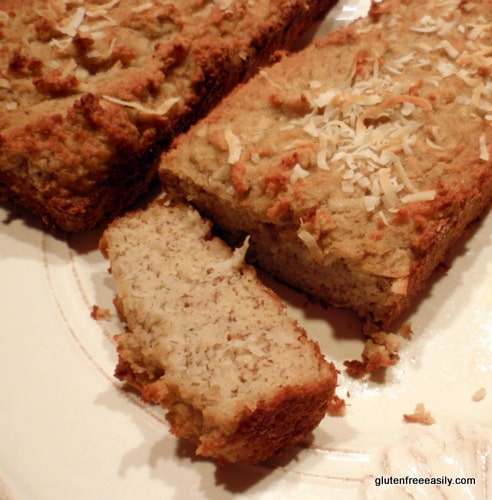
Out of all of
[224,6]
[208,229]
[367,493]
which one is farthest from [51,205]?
[367,493]

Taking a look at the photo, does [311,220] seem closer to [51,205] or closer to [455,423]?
[455,423]

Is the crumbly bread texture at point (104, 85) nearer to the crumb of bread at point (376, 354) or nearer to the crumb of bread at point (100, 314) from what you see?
the crumb of bread at point (100, 314)

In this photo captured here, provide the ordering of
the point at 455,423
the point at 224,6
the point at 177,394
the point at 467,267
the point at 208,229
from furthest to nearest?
1. the point at 224,6
2. the point at 467,267
3. the point at 208,229
4. the point at 455,423
5. the point at 177,394

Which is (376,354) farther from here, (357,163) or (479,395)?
(357,163)

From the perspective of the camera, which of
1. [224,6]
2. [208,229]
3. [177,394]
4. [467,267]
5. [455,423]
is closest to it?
[177,394]

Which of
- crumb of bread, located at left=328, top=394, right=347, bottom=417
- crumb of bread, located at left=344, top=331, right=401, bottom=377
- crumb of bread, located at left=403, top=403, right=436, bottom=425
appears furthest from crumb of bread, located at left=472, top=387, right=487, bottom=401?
crumb of bread, located at left=328, top=394, right=347, bottom=417

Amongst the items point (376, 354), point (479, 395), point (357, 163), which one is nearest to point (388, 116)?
point (357, 163)
